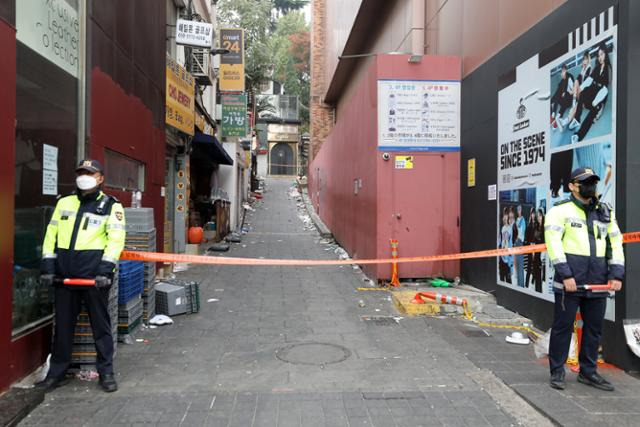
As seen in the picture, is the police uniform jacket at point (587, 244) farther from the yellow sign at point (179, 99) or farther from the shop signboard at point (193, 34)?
the shop signboard at point (193, 34)

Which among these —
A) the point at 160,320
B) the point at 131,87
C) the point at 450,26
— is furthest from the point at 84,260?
the point at 450,26

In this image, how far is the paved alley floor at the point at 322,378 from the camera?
388cm

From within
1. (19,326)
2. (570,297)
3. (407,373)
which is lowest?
(407,373)

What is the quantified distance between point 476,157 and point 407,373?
4769 millimetres

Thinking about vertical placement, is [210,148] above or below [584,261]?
above

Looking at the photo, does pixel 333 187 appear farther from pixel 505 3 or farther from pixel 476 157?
pixel 505 3

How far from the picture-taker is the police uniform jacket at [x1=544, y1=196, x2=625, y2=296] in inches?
172

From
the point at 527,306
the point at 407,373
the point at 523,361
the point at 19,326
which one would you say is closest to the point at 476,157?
the point at 527,306

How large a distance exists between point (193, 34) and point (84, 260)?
8.87 metres

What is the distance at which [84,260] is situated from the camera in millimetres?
4340

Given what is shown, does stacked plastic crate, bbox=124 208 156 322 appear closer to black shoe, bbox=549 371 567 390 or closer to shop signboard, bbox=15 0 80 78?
shop signboard, bbox=15 0 80 78

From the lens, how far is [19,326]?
14.6 feet

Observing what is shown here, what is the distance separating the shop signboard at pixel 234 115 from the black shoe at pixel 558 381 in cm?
1519

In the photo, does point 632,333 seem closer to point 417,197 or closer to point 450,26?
point 417,197
